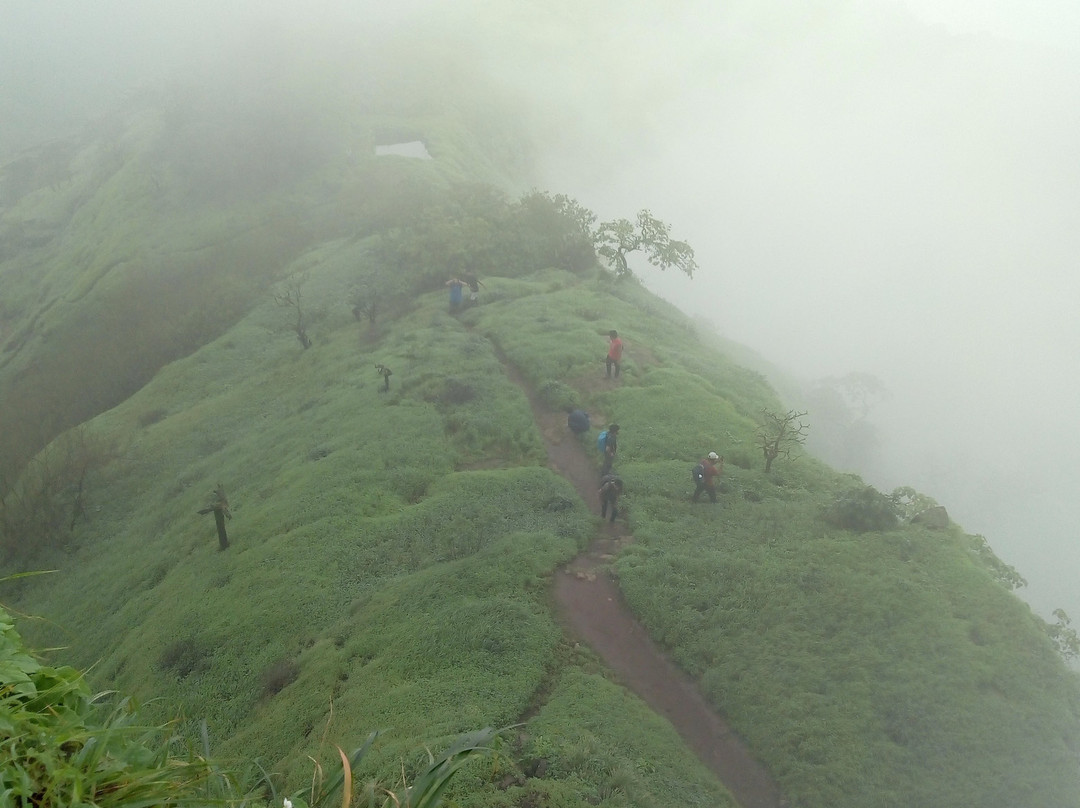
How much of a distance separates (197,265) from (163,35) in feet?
531

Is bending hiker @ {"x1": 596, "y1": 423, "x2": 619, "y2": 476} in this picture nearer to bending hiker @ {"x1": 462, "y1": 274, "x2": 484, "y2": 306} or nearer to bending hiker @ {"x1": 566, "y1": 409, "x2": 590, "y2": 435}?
bending hiker @ {"x1": 566, "y1": 409, "x2": 590, "y2": 435}

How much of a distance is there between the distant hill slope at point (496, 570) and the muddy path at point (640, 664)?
1.21 feet

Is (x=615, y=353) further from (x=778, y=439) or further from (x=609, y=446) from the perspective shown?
(x=778, y=439)

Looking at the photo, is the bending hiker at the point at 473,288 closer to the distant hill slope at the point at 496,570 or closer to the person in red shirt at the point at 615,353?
the distant hill slope at the point at 496,570

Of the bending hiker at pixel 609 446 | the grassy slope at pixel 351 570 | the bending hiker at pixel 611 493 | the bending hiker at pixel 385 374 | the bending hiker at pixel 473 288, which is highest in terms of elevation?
the bending hiker at pixel 473 288

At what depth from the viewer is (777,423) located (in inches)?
914

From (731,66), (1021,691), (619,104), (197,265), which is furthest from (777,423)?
(731,66)

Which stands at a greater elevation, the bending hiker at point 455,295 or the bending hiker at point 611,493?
the bending hiker at point 455,295

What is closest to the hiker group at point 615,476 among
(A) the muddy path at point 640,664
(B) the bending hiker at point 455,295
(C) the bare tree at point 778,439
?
(A) the muddy path at point 640,664

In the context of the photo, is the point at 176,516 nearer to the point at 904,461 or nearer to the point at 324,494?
the point at 324,494

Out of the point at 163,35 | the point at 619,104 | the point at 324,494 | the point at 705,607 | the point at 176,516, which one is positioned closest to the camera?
the point at 705,607

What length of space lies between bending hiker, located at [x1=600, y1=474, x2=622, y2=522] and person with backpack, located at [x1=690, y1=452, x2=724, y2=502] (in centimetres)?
238

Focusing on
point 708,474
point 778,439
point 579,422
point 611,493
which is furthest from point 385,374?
point 778,439

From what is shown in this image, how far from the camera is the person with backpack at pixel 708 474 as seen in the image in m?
20.8
